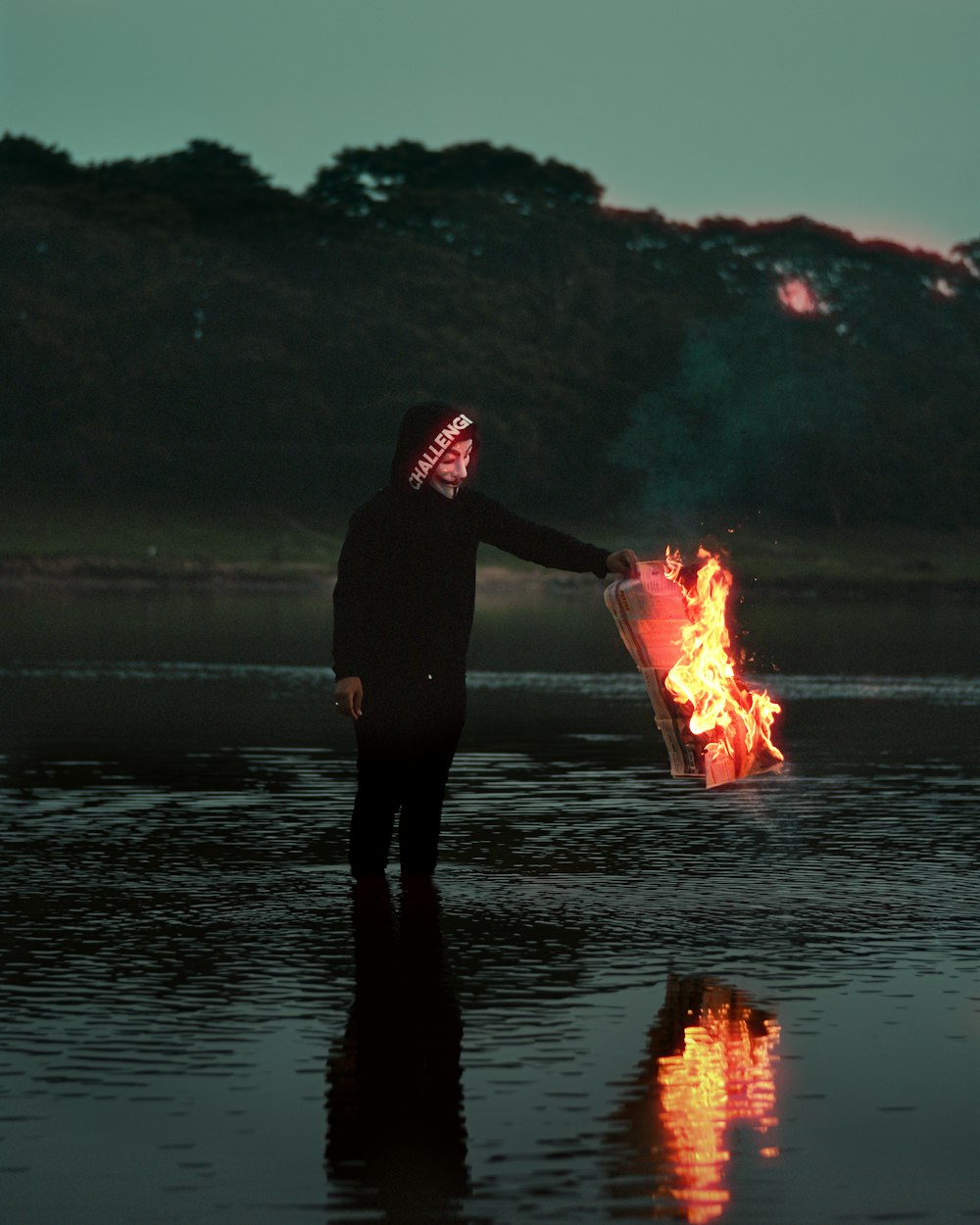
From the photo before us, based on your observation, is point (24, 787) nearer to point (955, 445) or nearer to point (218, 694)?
point (218, 694)

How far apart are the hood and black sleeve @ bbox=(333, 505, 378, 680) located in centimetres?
25

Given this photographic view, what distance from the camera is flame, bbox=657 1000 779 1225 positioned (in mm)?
6254

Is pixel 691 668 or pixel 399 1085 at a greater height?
pixel 691 668

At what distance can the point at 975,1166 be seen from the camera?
21.1 feet

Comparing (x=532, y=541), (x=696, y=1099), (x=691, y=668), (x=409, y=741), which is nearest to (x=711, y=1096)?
(x=696, y=1099)

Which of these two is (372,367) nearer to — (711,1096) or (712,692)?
(712,692)

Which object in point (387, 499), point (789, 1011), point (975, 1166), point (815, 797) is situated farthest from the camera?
point (815, 797)

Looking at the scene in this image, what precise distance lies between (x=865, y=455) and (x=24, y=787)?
86210mm

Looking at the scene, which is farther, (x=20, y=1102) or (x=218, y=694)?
(x=218, y=694)

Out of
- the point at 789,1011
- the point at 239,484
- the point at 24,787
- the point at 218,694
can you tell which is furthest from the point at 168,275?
the point at 789,1011

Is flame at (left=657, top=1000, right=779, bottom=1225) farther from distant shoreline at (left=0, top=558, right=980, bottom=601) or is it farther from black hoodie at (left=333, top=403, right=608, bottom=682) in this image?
distant shoreline at (left=0, top=558, right=980, bottom=601)

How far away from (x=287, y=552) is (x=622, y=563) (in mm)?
70920

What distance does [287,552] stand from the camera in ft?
268

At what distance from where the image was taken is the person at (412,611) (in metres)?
11.0
